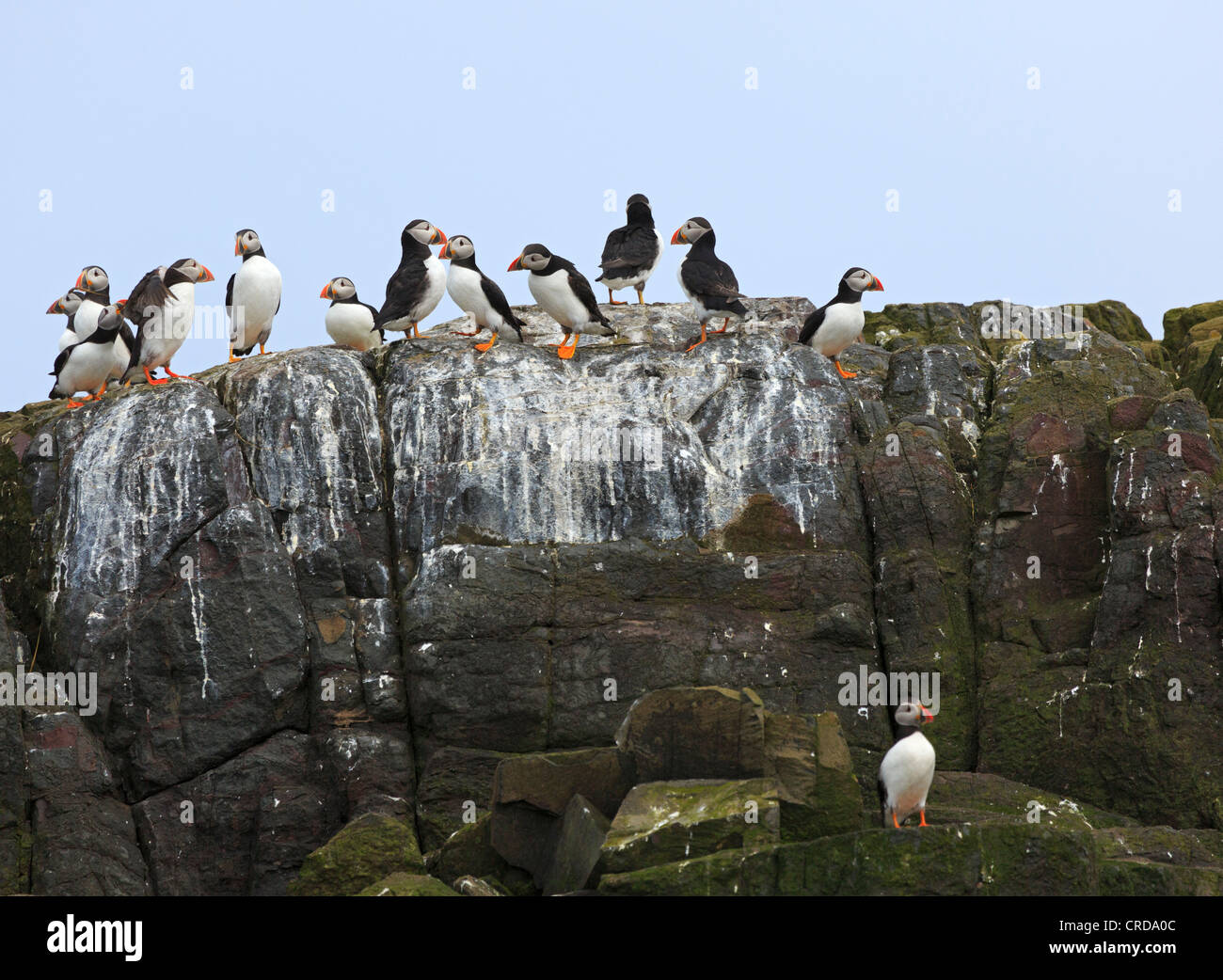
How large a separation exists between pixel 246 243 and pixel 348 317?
1574 mm

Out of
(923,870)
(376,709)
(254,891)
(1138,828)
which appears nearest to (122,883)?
(254,891)

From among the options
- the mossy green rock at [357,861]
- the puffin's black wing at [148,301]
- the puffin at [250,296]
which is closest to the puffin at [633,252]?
the puffin at [250,296]

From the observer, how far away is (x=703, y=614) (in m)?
17.5

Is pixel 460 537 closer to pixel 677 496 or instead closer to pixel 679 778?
pixel 677 496

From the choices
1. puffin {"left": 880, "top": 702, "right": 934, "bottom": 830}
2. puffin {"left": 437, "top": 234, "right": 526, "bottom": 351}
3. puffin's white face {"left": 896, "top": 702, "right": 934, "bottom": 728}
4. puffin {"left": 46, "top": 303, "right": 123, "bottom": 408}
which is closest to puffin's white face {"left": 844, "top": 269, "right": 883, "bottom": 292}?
puffin {"left": 437, "top": 234, "right": 526, "bottom": 351}

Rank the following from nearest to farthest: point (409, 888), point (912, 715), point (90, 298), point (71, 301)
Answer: point (409, 888)
point (912, 715)
point (90, 298)
point (71, 301)

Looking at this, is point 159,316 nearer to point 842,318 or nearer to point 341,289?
point 341,289

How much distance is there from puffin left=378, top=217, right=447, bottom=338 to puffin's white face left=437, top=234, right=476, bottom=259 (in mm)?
475

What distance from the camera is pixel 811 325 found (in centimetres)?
1986

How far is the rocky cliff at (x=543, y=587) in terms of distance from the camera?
16.5 metres

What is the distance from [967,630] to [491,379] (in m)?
6.20

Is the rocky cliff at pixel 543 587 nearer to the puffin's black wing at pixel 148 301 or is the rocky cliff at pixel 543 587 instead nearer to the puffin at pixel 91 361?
the puffin at pixel 91 361

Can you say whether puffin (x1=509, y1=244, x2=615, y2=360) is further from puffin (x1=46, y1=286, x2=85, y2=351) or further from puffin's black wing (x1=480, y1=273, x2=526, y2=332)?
puffin (x1=46, y1=286, x2=85, y2=351)

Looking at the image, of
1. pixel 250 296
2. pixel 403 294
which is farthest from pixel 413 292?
pixel 250 296
